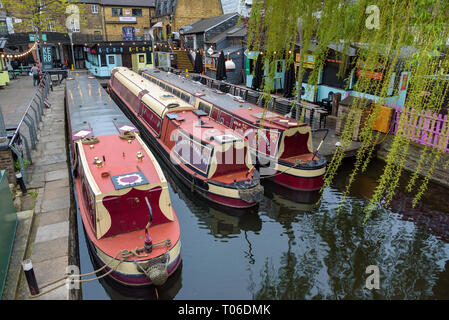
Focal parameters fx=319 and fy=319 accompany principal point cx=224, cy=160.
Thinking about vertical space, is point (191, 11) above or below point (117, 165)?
above

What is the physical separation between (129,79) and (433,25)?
2226 cm

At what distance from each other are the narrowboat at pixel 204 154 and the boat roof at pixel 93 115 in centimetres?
199

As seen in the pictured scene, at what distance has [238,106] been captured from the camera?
15930mm

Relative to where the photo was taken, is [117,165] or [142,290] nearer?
[142,290]

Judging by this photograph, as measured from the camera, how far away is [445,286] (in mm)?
8422

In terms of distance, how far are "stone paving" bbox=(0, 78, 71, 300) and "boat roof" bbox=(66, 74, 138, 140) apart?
1.74 meters

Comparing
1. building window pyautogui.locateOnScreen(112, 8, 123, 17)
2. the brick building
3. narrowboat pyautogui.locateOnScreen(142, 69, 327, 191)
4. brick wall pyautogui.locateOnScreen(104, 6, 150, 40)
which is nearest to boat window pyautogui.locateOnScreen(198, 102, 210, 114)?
narrowboat pyautogui.locateOnScreen(142, 69, 327, 191)

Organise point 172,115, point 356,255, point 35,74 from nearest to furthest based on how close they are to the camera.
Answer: point 356,255
point 172,115
point 35,74

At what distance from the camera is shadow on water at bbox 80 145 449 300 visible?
27.2ft

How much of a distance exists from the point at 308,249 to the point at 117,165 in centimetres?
633

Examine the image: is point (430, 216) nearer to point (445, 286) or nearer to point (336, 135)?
point (445, 286)
